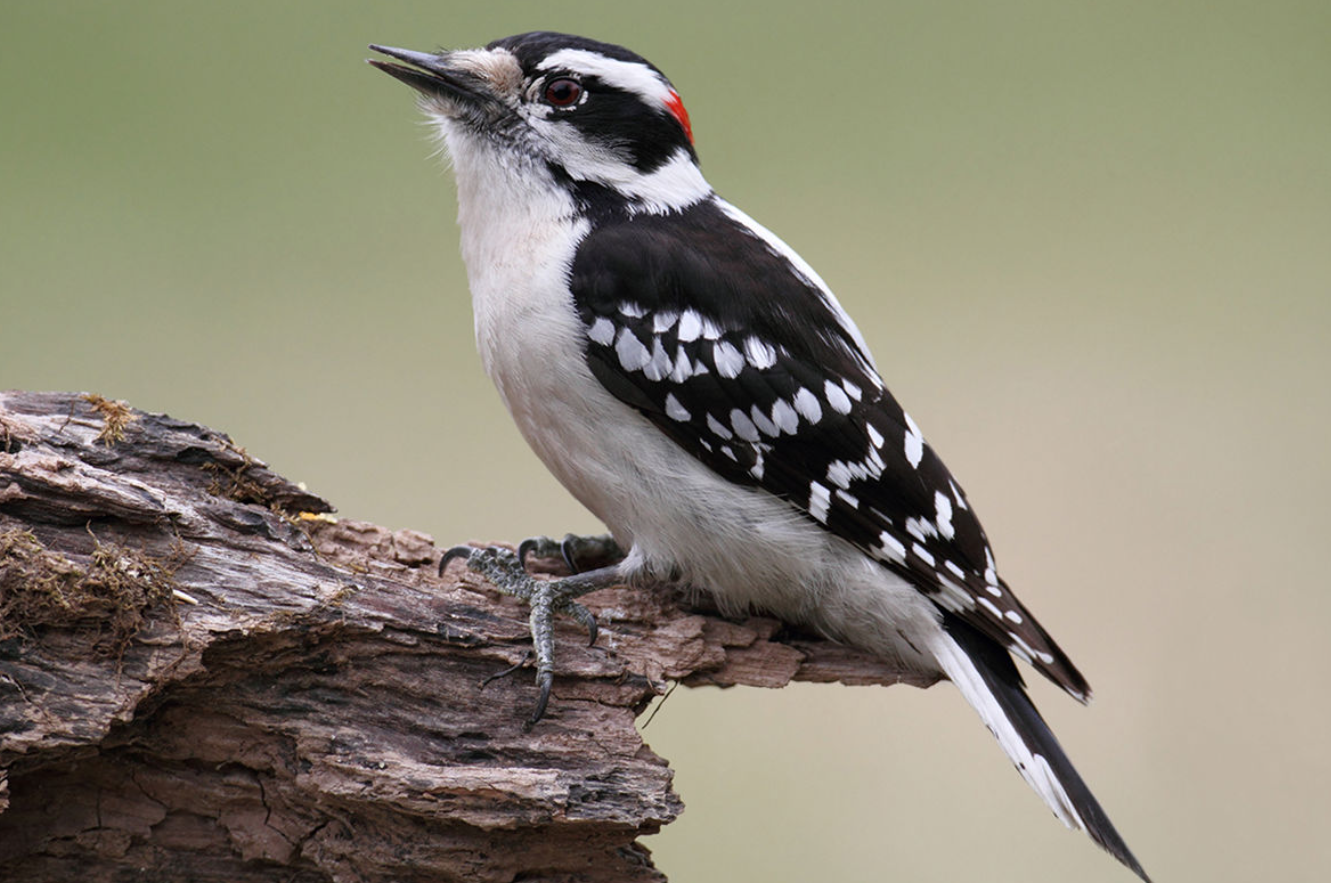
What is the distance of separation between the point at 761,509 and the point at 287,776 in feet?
3.72

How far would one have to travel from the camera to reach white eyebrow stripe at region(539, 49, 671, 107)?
2.67 meters

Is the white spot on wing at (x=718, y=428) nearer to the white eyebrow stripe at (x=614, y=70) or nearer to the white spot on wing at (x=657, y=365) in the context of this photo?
the white spot on wing at (x=657, y=365)

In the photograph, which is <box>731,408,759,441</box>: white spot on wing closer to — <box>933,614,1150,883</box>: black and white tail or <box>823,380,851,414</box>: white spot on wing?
<box>823,380,851,414</box>: white spot on wing

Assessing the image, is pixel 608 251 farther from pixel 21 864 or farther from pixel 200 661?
pixel 21 864

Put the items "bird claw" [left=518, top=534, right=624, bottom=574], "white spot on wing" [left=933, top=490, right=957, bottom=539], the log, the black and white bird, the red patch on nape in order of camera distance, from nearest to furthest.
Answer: the log → the black and white bird → "white spot on wing" [left=933, top=490, right=957, bottom=539] → the red patch on nape → "bird claw" [left=518, top=534, right=624, bottom=574]

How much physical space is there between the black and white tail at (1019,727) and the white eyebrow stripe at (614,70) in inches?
56.0

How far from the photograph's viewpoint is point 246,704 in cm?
227

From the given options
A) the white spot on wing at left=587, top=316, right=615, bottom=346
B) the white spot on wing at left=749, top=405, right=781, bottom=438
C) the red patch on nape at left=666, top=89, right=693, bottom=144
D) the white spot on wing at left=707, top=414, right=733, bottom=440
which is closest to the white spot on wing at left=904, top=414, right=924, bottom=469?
the white spot on wing at left=749, top=405, right=781, bottom=438

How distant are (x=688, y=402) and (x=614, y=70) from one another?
0.83 meters

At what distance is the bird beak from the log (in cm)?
95

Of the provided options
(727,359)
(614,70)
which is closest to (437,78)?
(614,70)

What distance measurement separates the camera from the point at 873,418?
2619mm

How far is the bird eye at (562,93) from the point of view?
2.68 metres

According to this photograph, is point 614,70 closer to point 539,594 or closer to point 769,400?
point 769,400
